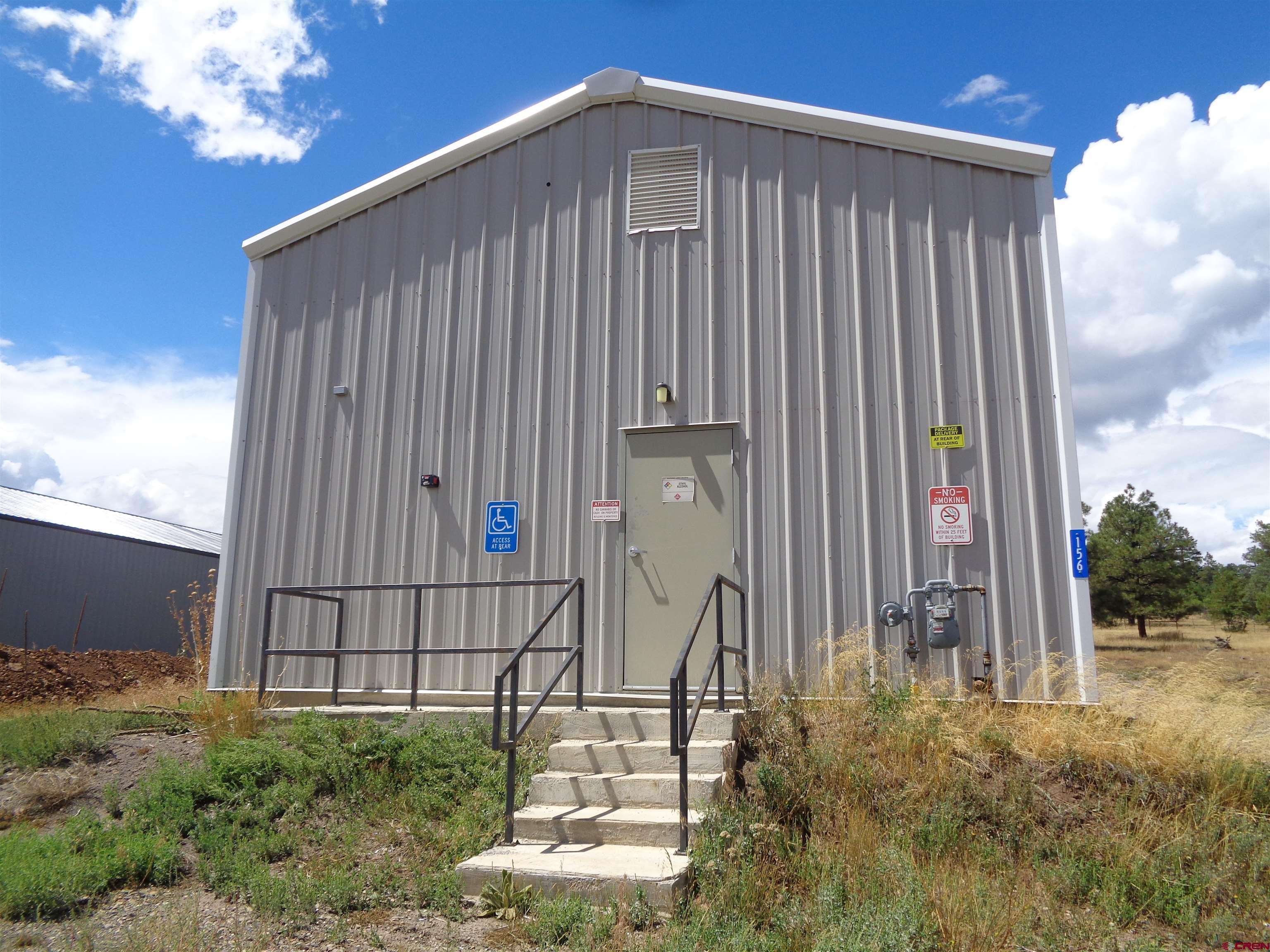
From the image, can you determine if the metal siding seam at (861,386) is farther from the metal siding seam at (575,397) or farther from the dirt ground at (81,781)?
the dirt ground at (81,781)

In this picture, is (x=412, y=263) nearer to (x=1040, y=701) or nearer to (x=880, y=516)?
→ (x=880, y=516)

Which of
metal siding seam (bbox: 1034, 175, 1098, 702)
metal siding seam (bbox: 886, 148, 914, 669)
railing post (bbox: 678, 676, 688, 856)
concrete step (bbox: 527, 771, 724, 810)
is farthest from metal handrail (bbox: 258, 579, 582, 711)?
metal siding seam (bbox: 1034, 175, 1098, 702)

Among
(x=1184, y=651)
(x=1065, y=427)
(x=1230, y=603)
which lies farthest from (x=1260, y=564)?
(x=1065, y=427)

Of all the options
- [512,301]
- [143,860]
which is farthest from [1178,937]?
[512,301]

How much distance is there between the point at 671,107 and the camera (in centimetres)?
916

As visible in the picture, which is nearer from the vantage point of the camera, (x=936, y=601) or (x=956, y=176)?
(x=936, y=601)

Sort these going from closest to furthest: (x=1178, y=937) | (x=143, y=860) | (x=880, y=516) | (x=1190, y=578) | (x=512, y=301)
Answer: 1. (x=1178, y=937)
2. (x=143, y=860)
3. (x=880, y=516)
4. (x=512, y=301)
5. (x=1190, y=578)

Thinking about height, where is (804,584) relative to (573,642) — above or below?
above

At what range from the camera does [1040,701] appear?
6.99 metres

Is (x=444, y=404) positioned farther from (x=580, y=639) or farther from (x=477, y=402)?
(x=580, y=639)

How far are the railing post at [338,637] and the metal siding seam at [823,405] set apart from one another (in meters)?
4.66

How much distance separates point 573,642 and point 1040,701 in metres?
3.98

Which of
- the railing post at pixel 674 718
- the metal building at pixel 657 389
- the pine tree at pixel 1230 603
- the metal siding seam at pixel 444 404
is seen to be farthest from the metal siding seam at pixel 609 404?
the pine tree at pixel 1230 603

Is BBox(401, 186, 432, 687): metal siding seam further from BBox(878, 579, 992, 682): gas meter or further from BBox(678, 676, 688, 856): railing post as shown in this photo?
BBox(878, 579, 992, 682): gas meter
